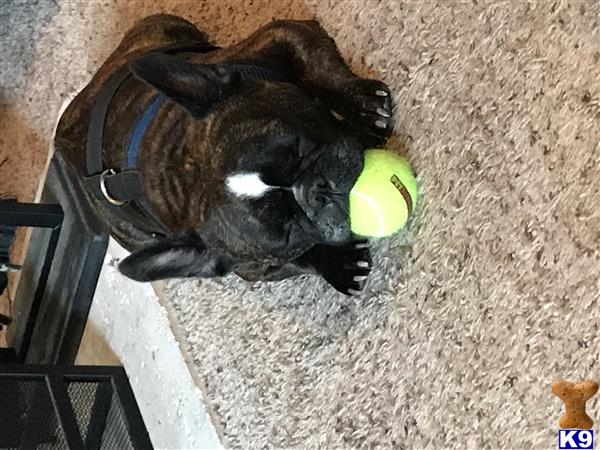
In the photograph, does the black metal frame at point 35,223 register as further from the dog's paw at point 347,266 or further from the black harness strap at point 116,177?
the dog's paw at point 347,266

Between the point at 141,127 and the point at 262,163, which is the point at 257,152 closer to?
the point at 262,163

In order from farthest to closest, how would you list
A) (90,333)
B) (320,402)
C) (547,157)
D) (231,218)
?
(90,333) → (320,402) → (231,218) → (547,157)

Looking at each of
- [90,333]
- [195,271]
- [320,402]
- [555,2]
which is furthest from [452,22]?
[90,333]

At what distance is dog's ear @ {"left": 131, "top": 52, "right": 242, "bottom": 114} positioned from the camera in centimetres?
149

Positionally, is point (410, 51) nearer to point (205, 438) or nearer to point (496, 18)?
point (496, 18)

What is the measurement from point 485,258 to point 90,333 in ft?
5.10

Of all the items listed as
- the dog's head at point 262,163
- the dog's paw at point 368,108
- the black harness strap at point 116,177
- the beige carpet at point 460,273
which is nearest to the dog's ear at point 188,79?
the dog's head at point 262,163

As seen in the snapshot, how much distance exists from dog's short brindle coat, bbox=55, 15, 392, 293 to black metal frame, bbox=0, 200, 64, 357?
63cm

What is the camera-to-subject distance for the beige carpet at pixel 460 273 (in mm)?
1405

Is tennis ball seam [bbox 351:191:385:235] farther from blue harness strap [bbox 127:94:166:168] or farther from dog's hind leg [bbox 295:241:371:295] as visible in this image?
blue harness strap [bbox 127:94:166:168]

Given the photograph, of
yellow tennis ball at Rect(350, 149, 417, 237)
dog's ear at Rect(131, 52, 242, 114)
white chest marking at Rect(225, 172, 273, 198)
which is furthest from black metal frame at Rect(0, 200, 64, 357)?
yellow tennis ball at Rect(350, 149, 417, 237)

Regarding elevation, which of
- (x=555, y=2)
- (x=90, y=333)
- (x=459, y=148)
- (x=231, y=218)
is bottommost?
(x=90, y=333)

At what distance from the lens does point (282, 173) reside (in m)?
1.50

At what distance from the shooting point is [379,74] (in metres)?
1.79
